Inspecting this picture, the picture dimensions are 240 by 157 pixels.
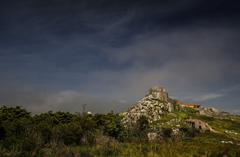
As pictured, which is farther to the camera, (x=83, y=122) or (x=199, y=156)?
(x=83, y=122)

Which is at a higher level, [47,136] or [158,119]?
[158,119]

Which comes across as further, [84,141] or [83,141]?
[83,141]

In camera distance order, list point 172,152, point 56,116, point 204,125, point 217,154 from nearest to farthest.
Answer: point 217,154 < point 172,152 < point 56,116 < point 204,125

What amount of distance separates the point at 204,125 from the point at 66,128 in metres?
154

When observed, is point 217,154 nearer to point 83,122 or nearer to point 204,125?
point 83,122

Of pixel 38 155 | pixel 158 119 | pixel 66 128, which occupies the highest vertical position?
pixel 158 119

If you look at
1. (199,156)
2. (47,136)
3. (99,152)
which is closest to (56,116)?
(47,136)

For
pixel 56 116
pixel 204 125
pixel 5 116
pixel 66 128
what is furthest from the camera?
pixel 204 125

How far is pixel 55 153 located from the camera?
65.6ft

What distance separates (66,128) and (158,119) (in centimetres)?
15662

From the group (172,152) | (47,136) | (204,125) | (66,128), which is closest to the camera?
(172,152)

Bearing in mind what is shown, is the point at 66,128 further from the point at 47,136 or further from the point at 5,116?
the point at 5,116

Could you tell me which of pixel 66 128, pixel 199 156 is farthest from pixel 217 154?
pixel 66 128

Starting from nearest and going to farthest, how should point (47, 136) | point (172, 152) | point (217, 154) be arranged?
point (217, 154), point (172, 152), point (47, 136)
